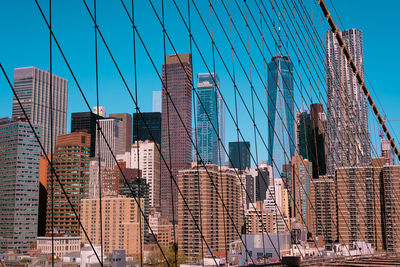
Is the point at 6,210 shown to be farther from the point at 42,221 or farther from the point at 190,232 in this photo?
the point at 190,232

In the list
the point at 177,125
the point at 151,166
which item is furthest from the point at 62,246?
the point at 177,125

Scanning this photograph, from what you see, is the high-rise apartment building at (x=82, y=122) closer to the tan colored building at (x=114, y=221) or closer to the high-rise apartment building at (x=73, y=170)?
the high-rise apartment building at (x=73, y=170)

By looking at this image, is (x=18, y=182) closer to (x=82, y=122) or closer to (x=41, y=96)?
(x=82, y=122)

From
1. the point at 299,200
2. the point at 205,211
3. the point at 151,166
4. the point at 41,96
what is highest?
the point at 41,96

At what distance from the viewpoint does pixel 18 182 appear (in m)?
77.2

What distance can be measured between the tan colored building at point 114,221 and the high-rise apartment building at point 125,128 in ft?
219

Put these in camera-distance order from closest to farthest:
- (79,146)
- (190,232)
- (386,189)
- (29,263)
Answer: (386,189)
(29,263)
(190,232)
(79,146)

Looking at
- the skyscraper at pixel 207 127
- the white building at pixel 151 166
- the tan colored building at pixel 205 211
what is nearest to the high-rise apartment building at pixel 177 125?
the white building at pixel 151 166

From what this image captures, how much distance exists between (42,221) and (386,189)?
→ 167 ft

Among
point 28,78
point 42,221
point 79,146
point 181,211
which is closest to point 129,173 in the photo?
point 79,146

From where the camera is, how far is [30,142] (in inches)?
3130

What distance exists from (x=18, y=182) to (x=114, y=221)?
15076mm

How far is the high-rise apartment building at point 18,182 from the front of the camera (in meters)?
73.4

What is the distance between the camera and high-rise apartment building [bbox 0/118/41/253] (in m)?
73.4
